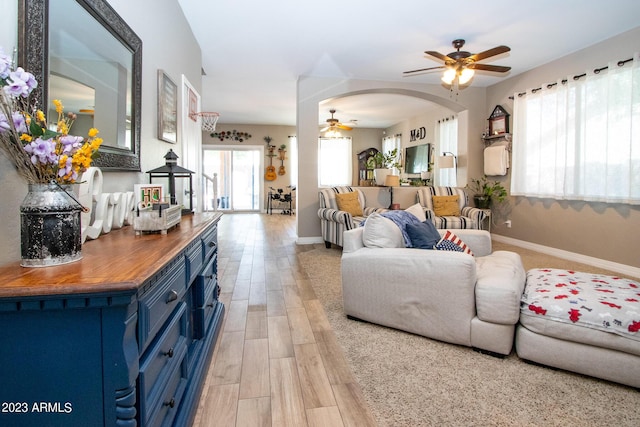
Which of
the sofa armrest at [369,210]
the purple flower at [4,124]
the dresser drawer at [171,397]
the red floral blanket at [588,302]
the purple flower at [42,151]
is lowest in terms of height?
the dresser drawer at [171,397]

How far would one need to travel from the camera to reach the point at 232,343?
2.26 meters

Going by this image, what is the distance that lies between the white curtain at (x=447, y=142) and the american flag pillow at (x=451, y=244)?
4286 millimetres

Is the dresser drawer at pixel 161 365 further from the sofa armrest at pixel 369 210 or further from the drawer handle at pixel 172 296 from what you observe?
the sofa armrest at pixel 369 210

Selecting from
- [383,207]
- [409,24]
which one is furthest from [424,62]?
[383,207]

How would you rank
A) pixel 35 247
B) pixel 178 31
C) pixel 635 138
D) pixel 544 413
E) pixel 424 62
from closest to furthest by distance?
pixel 35 247, pixel 544 413, pixel 178 31, pixel 635 138, pixel 424 62

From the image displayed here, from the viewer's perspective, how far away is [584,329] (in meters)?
1.79

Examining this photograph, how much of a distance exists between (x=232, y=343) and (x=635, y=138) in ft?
14.8

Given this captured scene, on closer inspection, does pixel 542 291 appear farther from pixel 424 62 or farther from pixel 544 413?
pixel 424 62

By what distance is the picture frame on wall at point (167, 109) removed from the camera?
2.58 metres

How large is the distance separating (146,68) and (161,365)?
1.95 meters

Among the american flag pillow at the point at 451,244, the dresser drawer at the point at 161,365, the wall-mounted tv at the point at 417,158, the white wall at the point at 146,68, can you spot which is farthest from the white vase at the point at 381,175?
the dresser drawer at the point at 161,365

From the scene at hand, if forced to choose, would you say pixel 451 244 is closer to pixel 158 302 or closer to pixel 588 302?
pixel 588 302

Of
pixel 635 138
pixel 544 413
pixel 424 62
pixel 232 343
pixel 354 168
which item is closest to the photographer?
pixel 544 413

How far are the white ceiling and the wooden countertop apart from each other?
2.93m
